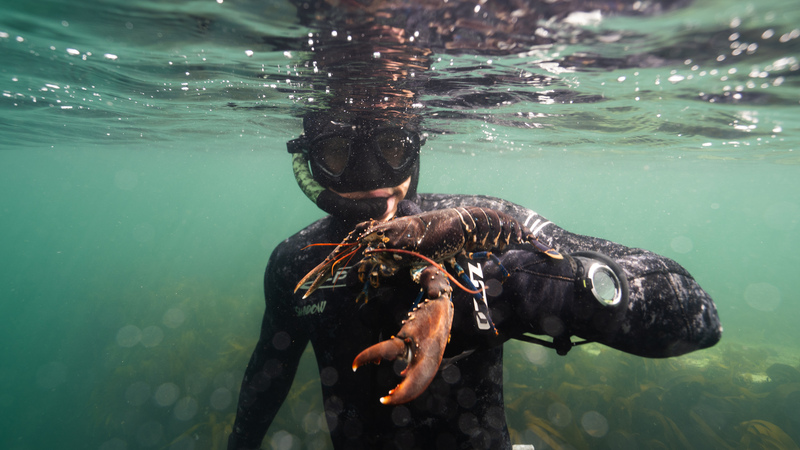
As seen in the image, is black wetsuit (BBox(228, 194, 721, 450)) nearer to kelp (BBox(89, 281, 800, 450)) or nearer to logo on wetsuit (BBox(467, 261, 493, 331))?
logo on wetsuit (BBox(467, 261, 493, 331))

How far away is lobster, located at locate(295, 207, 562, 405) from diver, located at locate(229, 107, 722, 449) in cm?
20

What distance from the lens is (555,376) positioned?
377 inches

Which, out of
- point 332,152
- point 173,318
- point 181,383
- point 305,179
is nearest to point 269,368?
point 305,179

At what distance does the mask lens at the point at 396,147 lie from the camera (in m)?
3.48

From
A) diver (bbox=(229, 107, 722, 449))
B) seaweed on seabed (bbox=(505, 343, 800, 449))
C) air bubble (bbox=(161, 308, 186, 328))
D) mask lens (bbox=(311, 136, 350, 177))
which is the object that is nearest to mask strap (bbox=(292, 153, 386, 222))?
diver (bbox=(229, 107, 722, 449))

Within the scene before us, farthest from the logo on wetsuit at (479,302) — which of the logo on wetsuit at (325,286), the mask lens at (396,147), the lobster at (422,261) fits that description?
the mask lens at (396,147)

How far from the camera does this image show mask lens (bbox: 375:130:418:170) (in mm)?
3485

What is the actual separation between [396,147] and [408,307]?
79.7 inches

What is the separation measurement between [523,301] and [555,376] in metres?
9.41

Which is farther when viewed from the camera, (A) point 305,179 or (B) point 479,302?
(A) point 305,179

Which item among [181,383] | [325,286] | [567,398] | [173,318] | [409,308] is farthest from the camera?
[173,318]

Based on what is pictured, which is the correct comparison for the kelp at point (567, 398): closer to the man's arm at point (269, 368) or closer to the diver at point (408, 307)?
the man's arm at point (269, 368)

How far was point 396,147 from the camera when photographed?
366cm

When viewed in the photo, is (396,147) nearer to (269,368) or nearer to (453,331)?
(453,331)
